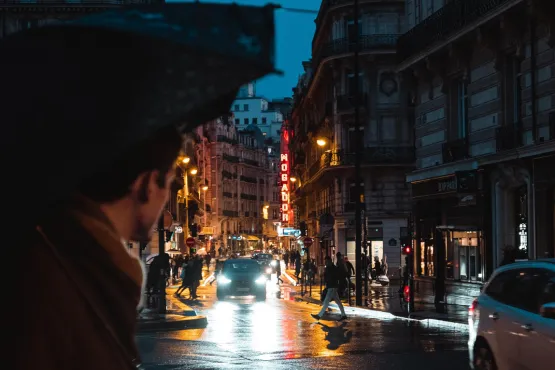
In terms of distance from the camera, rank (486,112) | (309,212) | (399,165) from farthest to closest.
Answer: (309,212) → (399,165) → (486,112)

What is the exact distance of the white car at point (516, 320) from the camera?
396 inches

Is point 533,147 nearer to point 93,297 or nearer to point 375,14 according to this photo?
point 93,297

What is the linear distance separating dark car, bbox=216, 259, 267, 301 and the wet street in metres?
12.1

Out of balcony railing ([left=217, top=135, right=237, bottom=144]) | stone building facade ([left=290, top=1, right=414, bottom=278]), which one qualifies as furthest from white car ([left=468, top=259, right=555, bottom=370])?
balcony railing ([left=217, top=135, right=237, bottom=144])

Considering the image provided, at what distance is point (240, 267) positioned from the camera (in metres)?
41.6

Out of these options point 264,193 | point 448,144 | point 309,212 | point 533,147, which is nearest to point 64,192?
point 533,147

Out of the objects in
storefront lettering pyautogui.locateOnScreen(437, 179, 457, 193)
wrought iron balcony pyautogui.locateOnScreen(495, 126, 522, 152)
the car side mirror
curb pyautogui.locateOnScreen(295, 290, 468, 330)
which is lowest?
curb pyautogui.locateOnScreen(295, 290, 468, 330)

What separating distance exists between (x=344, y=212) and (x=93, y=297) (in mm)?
59638

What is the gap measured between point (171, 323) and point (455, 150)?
11758mm

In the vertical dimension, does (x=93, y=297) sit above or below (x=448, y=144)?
below

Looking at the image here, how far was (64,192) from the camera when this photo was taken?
5.51ft

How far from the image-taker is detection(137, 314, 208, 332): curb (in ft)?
75.2

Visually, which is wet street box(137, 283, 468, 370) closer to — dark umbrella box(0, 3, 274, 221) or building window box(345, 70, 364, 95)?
dark umbrella box(0, 3, 274, 221)

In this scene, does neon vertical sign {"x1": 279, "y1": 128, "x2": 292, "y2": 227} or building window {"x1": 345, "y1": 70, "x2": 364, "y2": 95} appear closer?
building window {"x1": 345, "y1": 70, "x2": 364, "y2": 95}
